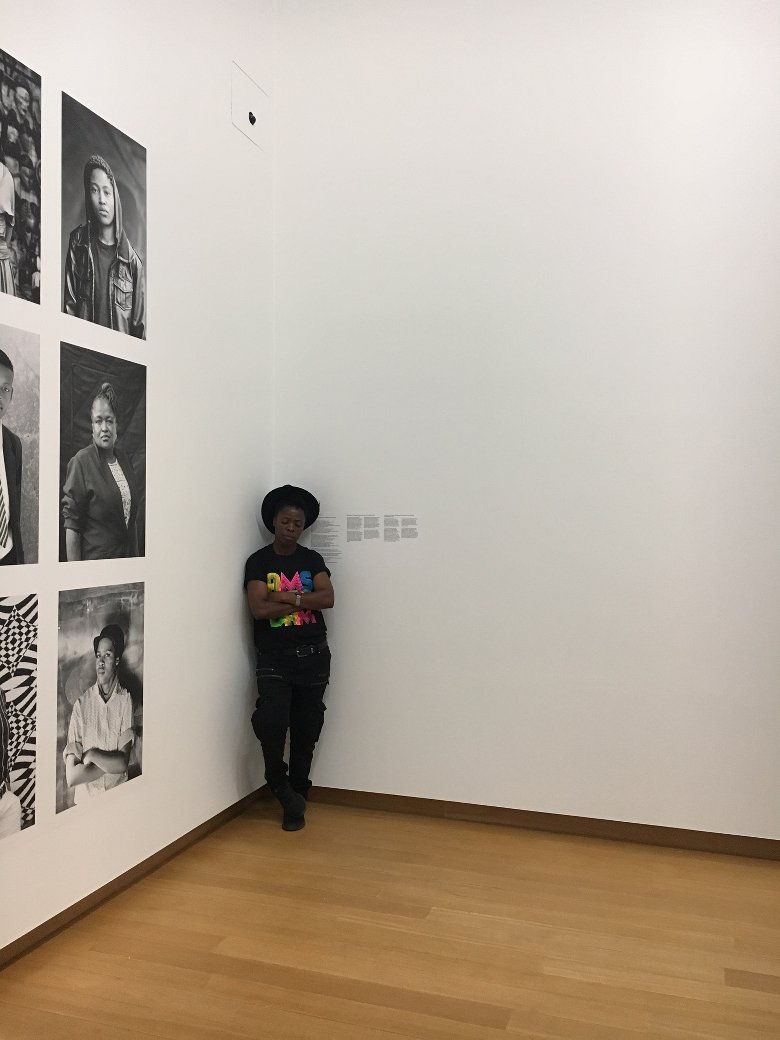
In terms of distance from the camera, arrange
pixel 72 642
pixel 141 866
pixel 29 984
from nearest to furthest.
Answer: pixel 29 984
pixel 72 642
pixel 141 866

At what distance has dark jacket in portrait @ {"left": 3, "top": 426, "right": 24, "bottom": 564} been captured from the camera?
2357 millimetres

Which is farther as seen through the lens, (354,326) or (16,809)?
(354,326)

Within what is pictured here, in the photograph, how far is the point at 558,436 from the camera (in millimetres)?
3475

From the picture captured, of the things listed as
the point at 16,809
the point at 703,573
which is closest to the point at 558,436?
the point at 703,573

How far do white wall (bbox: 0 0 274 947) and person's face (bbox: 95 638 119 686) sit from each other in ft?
0.64

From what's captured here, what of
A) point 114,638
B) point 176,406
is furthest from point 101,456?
point 114,638

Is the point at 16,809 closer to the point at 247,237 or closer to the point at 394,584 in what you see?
the point at 394,584

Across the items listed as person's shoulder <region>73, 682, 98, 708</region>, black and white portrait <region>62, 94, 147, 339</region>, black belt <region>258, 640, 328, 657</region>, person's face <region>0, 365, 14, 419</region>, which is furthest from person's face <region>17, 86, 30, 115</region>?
black belt <region>258, 640, 328, 657</region>

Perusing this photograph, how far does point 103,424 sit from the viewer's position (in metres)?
2.74

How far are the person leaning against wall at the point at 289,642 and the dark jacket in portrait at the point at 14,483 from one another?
1.26 meters

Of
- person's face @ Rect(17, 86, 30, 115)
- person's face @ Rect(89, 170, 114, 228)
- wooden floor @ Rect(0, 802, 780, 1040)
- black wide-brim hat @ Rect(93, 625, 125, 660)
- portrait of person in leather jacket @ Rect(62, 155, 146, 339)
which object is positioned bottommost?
wooden floor @ Rect(0, 802, 780, 1040)

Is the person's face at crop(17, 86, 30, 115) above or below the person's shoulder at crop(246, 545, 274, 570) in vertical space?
above

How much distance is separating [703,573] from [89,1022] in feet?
8.26

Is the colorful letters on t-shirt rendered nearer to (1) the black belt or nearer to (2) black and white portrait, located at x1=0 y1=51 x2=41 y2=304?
(1) the black belt
